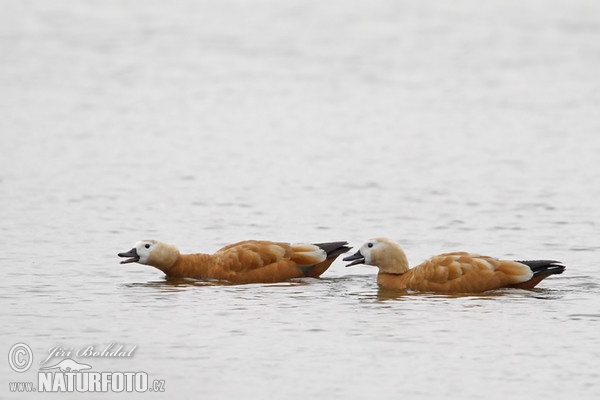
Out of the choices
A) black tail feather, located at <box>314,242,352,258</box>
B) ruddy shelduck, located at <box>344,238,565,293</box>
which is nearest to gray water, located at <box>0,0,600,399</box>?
ruddy shelduck, located at <box>344,238,565,293</box>

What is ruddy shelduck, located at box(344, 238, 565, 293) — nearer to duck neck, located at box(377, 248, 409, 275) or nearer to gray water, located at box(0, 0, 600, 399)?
duck neck, located at box(377, 248, 409, 275)

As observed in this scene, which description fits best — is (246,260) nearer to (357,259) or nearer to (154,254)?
(154,254)

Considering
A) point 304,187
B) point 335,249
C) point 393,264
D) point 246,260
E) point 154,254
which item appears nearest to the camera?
point 393,264

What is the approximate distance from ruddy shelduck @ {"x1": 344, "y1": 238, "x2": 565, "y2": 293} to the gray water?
0.18 metres

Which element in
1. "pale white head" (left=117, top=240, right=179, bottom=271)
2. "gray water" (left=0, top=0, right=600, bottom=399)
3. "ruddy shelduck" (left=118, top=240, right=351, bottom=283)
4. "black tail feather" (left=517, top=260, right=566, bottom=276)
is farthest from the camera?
"pale white head" (left=117, top=240, right=179, bottom=271)

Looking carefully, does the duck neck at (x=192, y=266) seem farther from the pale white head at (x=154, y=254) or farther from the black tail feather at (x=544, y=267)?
the black tail feather at (x=544, y=267)

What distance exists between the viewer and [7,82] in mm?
36281

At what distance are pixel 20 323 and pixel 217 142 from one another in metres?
14.8

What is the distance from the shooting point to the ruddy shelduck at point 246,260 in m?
16.6

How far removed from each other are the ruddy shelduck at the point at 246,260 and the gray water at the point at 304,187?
211 mm

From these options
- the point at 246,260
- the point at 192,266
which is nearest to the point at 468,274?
the point at 246,260

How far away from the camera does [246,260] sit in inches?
655

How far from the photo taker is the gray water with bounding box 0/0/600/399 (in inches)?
519

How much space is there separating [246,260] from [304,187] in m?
7.29
